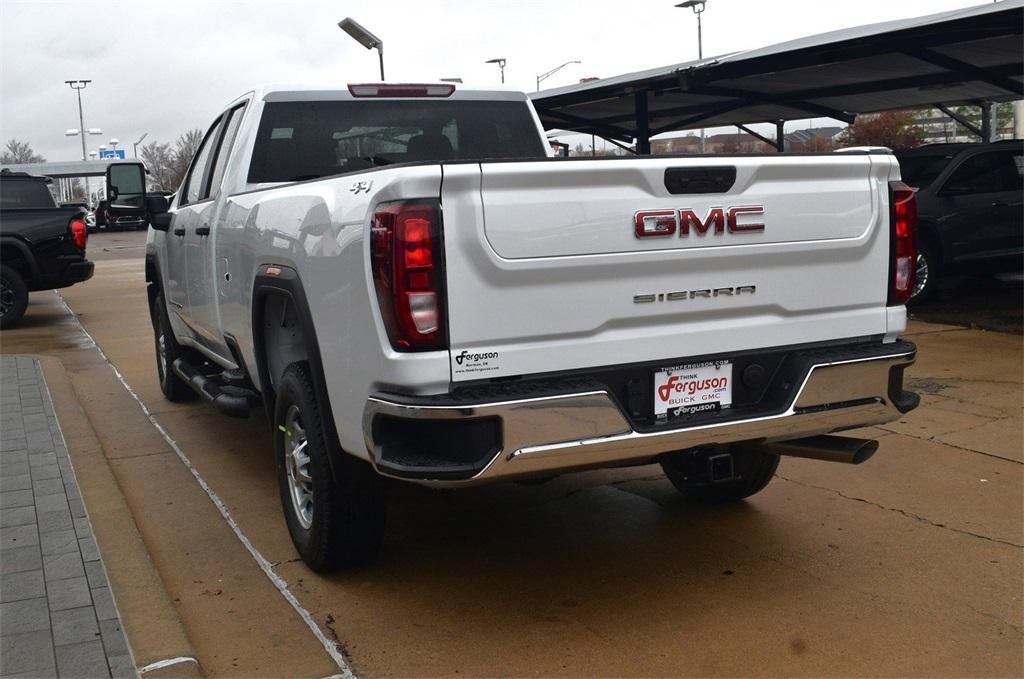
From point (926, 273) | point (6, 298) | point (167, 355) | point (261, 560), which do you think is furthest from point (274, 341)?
point (6, 298)

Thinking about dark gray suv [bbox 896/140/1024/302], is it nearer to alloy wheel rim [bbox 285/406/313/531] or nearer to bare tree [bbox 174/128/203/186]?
alloy wheel rim [bbox 285/406/313/531]

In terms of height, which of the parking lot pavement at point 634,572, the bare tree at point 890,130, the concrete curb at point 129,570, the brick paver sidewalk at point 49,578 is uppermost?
the bare tree at point 890,130

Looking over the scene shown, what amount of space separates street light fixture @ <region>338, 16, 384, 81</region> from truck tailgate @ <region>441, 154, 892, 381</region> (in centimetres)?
1329

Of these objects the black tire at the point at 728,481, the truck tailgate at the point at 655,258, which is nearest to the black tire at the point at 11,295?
the black tire at the point at 728,481

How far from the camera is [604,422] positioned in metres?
3.59

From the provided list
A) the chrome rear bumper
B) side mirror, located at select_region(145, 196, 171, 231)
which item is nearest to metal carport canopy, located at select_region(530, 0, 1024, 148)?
the chrome rear bumper

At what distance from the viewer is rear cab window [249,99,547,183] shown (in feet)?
18.6

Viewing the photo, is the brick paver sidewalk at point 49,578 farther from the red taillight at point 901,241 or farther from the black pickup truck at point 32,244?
the black pickup truck at point 32,244

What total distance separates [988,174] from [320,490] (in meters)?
11.1

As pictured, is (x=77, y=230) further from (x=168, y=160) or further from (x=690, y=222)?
(x=168, y=160)

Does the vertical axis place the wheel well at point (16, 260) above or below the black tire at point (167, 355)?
above

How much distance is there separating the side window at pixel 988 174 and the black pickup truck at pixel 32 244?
1074cm

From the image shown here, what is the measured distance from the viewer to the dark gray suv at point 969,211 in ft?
40.5

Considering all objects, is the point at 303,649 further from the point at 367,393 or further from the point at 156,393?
the point at 156,393
